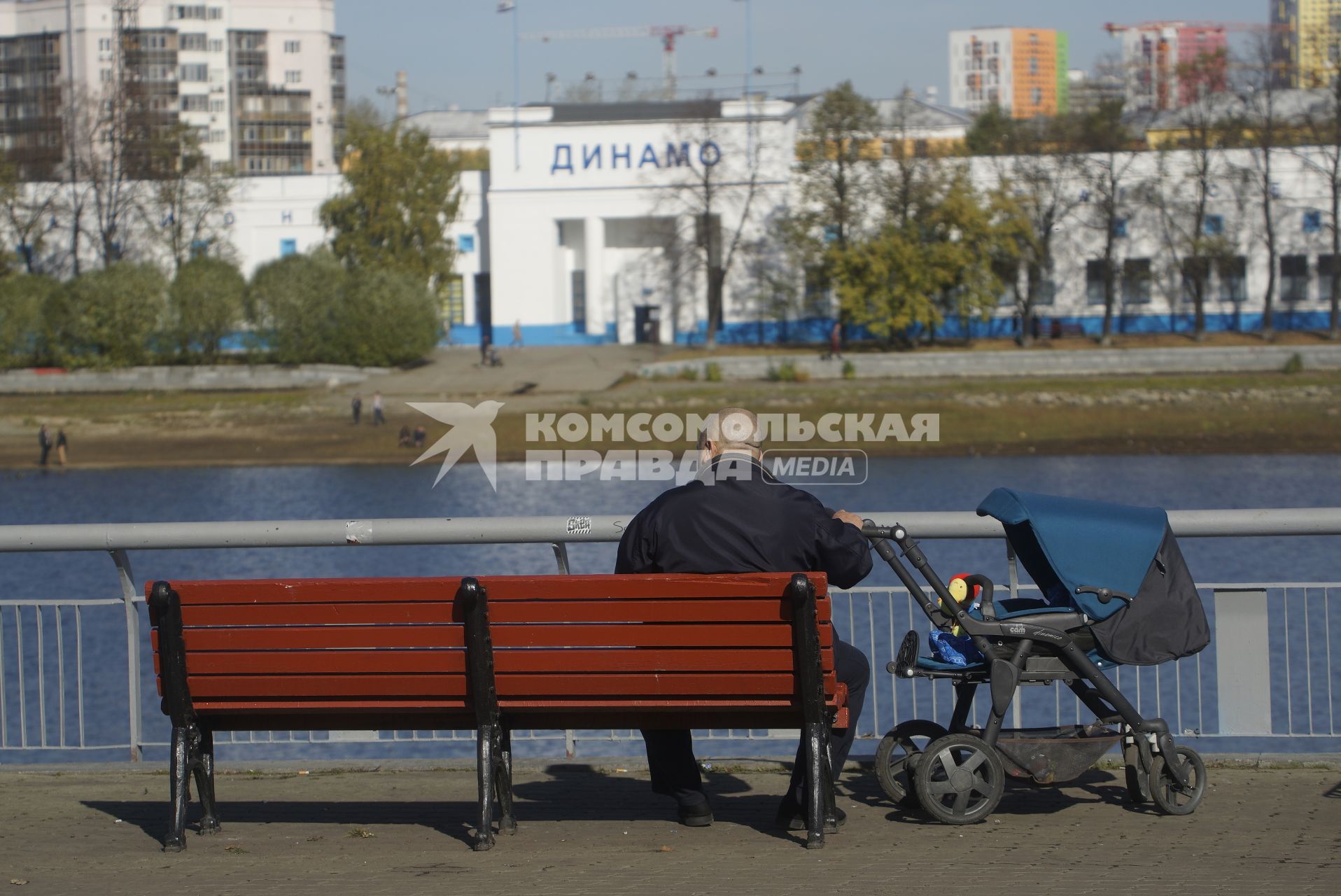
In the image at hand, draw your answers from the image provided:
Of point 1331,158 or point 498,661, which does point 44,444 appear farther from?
point 1331,158

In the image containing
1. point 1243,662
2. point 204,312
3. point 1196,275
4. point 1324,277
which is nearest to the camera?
point 1243,662

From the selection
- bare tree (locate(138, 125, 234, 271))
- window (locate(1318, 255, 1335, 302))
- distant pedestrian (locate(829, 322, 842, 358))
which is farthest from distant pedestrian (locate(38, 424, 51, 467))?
window (locate(1318, 255, 1335, 302))

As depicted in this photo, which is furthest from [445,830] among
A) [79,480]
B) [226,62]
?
[226,62]

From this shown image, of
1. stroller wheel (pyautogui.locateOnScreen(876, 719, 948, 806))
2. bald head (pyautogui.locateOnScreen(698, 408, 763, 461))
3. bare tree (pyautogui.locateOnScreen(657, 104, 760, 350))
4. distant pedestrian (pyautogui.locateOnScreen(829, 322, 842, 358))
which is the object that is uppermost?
bare tree (pyautogui.locateOnScreen(657, 104, 760, 350))

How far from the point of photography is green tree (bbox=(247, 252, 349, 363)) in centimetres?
5534

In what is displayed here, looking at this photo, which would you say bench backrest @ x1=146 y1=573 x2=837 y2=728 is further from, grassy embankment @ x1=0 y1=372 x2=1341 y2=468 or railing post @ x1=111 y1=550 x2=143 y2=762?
grassy embankment @ x1=0 y1=372 x2=1341 y2=468

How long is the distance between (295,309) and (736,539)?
5247cm

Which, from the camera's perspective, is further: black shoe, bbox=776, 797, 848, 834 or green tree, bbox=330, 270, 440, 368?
green tree, bbox=330, 270, 440, 368

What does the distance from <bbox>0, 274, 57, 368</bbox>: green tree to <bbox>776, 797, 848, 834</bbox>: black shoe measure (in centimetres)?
5676

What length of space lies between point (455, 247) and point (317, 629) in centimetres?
6330

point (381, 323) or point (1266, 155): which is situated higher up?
point (1266, 155)

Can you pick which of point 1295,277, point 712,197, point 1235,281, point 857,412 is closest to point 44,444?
point 857,412

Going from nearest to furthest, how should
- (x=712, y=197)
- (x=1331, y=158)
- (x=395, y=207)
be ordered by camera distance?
(x=1331, y=158)
(x=712, y=197)
(x=395, y=207)

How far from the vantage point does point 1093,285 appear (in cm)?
6172
